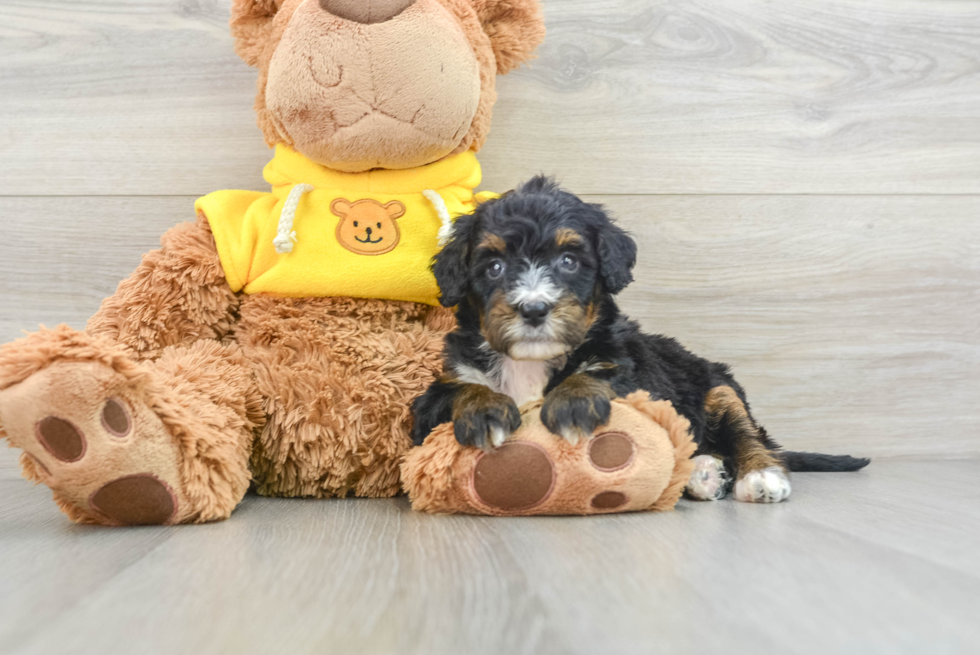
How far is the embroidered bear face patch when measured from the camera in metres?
2.08

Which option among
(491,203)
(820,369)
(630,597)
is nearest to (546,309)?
(491,203)

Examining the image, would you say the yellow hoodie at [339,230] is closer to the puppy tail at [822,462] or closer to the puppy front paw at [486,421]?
the puppy front paw at [486,421]

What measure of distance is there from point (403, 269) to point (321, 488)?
63cm

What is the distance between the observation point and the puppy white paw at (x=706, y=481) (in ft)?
6.62

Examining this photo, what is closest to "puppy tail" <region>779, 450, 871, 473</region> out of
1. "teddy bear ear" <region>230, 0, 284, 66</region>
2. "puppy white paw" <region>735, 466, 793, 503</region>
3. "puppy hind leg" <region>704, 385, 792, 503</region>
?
"puppy hind leg" <region>704, 385, 792, 503</region>

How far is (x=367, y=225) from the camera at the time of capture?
210 cm

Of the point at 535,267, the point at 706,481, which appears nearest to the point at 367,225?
the point at 535,267

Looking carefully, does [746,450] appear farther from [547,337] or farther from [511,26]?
[511,26]

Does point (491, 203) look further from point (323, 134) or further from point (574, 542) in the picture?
point (574, 542)

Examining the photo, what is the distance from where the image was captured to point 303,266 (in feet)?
6.77

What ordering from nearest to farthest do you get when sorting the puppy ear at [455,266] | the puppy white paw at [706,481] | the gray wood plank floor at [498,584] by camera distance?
the gray wood plank floor at [498,584] → the puppy ear at [455,266] → the puppy white paw at [706,481]

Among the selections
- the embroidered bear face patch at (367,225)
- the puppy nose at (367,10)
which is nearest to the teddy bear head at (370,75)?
the puppy nose at (367,10)

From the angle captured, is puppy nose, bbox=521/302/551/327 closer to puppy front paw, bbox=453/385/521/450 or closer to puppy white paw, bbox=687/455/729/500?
puppy front paw, bbox=453/385/521/450

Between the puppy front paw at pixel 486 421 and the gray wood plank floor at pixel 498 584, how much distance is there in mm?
178
